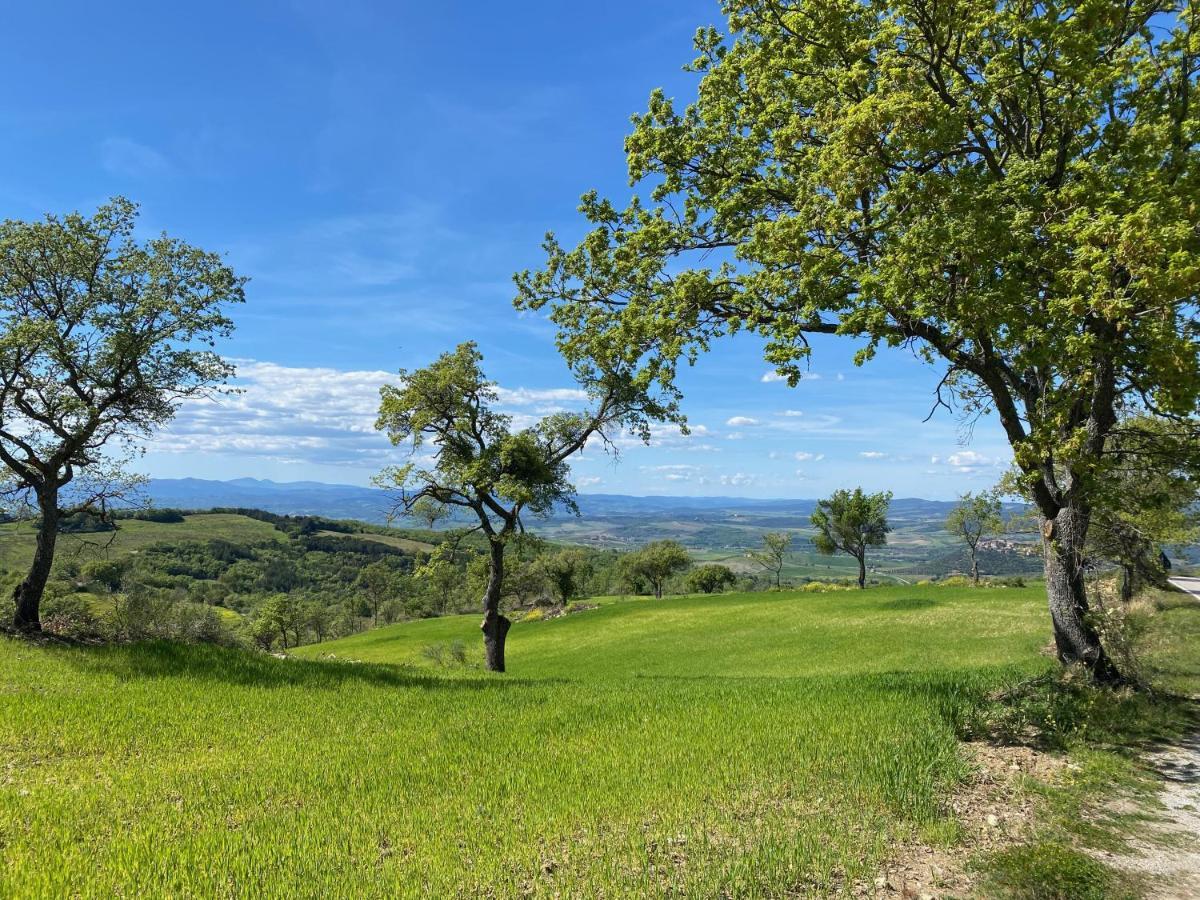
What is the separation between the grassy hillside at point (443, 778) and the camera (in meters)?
5.32

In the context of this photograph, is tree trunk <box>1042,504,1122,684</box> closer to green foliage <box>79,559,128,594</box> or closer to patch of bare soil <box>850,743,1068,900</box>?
patch of bare soil <box>850,743,1068,900</box>

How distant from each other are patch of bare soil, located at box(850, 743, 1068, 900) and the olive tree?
4.40 meters

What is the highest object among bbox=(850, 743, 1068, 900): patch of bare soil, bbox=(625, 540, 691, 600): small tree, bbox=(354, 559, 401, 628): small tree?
bbox=(850, 743, 1068, 900): patch of bare soil

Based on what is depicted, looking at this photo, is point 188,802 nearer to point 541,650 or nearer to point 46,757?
point 46,757

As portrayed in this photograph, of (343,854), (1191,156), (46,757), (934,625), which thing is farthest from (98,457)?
(934,625)

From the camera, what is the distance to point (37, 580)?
57.9ft

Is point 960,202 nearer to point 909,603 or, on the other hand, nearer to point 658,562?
point 909,603

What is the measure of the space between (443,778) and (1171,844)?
8040mm

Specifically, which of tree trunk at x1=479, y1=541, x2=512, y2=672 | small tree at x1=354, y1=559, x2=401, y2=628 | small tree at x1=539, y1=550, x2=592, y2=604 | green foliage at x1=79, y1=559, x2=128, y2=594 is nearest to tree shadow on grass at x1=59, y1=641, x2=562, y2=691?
tree trunk at x1=479, y1=541, x2=512, y2=672

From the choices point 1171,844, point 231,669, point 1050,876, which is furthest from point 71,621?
point 1171,844

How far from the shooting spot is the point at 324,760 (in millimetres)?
8898

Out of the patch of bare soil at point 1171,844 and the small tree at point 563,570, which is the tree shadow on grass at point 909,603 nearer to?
the patch of bare soil at point 1171,844

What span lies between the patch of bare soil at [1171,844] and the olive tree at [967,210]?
427 cm

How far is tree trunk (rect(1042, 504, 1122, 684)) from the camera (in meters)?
11.9
